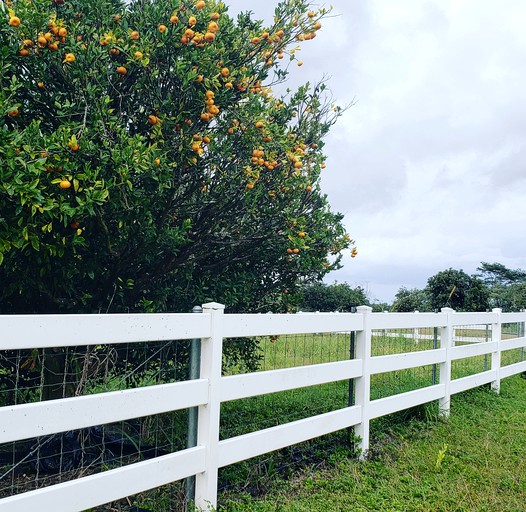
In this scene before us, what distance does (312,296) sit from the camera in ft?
78.6

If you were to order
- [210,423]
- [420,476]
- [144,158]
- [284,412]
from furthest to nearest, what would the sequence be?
1. [284,412]
2. [420,476]
3. [144,158]
4. [210,423]

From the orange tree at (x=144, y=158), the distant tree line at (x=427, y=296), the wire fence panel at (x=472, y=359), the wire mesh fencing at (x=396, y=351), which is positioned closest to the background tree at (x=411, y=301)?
the distant tree line at (x=427, y=296)

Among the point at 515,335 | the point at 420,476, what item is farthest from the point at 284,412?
the point at 515,335

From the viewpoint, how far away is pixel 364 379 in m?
5.61

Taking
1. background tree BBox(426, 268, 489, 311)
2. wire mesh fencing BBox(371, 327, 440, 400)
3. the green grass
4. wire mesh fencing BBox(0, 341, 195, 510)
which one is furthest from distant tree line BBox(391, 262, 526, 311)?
wire mesh fencing BBox(0, 341, 195, 510)

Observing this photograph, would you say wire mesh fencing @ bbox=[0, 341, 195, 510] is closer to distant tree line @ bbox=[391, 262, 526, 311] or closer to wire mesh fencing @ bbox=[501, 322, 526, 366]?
wire mesh fencing @ bbox=[501, 322, 526, 366]

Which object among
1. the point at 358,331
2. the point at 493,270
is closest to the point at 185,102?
the point at 358,331

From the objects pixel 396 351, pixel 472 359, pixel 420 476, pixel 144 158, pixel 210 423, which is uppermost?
pixel 144 158

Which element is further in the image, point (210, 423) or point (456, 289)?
point (456, 289)

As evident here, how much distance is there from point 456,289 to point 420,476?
18464 millimetres

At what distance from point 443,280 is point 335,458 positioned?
61.4 ft

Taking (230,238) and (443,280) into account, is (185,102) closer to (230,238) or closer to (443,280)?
(230,238)

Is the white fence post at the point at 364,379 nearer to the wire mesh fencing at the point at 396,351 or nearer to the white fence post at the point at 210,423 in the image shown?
the wire mesh fencing at the point at 396,351

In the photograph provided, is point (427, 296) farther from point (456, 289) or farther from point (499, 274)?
point (499, 274)
